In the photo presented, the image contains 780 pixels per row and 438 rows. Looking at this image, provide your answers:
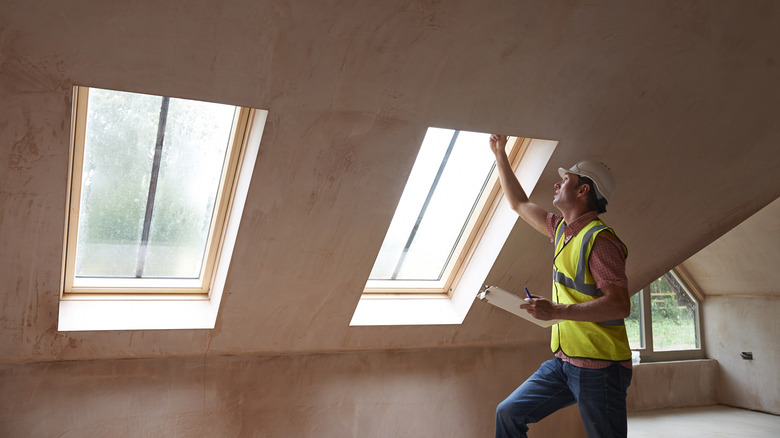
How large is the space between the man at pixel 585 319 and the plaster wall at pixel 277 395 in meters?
1.02

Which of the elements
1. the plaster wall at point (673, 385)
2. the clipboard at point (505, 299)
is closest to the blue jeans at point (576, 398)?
the clipboard at point (505, 299)

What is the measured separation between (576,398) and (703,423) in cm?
328

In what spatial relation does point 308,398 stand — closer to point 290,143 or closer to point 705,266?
point 290,143

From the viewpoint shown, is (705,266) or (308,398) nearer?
(308,398)

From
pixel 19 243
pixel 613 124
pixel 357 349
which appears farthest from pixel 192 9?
pixel 357 349

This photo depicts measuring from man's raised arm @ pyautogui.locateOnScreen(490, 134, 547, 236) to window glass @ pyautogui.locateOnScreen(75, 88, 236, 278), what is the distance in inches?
47.3

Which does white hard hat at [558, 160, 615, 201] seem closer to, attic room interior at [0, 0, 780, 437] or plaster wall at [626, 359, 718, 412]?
attic room interior at [0, 0, 780, 437]

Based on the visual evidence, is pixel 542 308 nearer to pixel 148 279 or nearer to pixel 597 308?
pixel 597 308

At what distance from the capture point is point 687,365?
5.65 m

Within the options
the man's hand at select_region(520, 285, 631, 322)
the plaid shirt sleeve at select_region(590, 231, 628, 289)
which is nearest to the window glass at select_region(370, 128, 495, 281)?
the plaid shirt sleeve at select_region(590, 231, 628, 289)

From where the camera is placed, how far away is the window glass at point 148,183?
2.51 meters

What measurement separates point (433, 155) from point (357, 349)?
3.85 ft

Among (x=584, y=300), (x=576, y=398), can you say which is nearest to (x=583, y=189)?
(x=584, y=300)

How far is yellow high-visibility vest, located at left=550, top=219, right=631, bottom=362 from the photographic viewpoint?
2438mm
